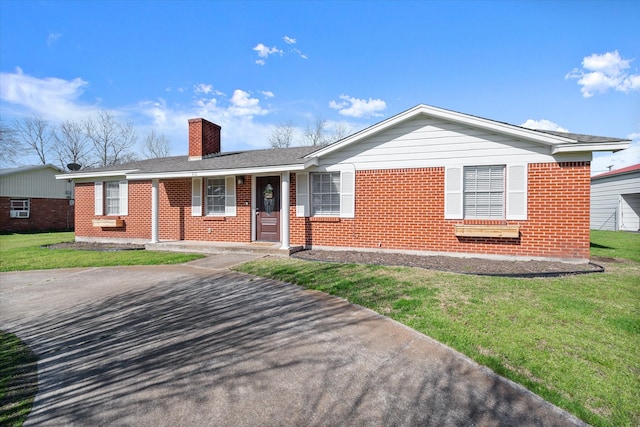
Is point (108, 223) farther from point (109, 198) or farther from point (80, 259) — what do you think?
point (80, 259)

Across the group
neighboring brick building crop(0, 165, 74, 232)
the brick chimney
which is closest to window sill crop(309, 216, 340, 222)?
the brick chimney

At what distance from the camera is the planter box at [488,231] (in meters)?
8.37

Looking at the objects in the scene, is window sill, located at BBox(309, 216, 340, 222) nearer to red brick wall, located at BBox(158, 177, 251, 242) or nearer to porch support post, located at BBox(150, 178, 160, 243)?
red brick wall, located at BBox(158, 177, 251, 242)

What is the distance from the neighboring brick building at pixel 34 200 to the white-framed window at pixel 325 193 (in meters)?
24.1

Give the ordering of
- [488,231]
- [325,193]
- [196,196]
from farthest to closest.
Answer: [196,196], [325,193], [488,231]

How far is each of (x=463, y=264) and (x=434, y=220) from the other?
1662mm

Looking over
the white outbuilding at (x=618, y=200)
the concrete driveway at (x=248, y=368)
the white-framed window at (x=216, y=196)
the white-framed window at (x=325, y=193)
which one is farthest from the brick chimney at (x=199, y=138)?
the white outbuilding at (x=618, y=200)

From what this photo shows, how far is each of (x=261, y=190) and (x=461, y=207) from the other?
6286mm

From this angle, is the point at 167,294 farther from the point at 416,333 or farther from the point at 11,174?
the point at 11,174

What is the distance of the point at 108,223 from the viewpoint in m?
13.2

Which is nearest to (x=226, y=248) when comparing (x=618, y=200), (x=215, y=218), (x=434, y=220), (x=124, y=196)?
(x=215, y=218)

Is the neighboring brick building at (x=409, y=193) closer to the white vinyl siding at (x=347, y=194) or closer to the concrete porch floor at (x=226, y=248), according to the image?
the white vinyl siding at (x=347, y=194)

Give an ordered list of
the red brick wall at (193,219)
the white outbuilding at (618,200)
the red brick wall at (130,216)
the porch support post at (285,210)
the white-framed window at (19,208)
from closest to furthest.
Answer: the porch support post at (285,210), the red brick wall at (193,219), the red brick wall at (130,216), the white outbuilding at (618,200), the white-framed window at (19,208)

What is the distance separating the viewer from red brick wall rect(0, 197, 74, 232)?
22.5 meters
